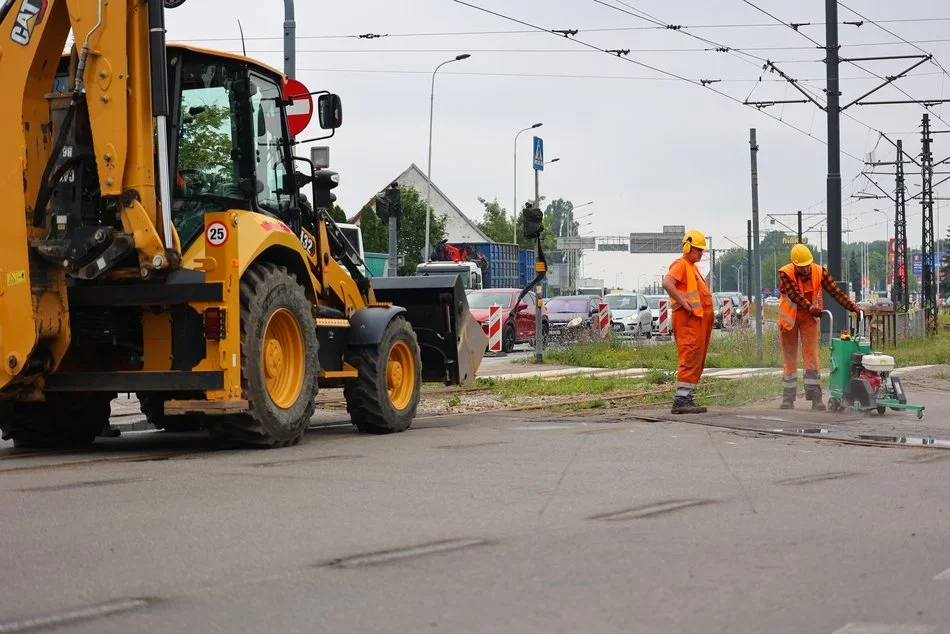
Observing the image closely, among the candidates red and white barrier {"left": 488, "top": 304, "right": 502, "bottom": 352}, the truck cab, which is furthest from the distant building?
red and white barrier {"left": 488, "top": 304, "right": 502, "bottom": 352}

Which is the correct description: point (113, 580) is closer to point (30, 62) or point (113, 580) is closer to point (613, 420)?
point (30, 62)

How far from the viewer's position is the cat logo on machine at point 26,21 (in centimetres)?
993

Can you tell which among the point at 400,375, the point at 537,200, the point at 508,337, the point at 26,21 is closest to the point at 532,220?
the point at 537,200

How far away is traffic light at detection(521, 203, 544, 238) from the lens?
24234mm

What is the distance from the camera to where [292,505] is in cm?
736

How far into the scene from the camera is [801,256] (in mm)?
15367

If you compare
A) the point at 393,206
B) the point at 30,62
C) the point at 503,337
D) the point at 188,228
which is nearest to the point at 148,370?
the point at 188,228

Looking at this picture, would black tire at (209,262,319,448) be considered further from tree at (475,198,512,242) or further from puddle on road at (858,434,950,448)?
tree at (475,198,512,242)

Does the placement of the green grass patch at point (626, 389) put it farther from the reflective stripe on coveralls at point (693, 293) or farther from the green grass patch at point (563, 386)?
the reflective stripe on coveralls at point (693, 293)

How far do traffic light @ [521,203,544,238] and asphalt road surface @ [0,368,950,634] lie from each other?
1377 cm

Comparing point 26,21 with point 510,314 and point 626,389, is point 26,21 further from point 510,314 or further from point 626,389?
point 510,314

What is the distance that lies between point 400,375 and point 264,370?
268cm

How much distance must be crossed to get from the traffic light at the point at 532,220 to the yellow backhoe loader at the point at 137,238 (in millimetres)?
13235

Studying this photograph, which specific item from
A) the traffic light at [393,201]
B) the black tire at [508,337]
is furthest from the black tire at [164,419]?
the black tire at [508,337]
